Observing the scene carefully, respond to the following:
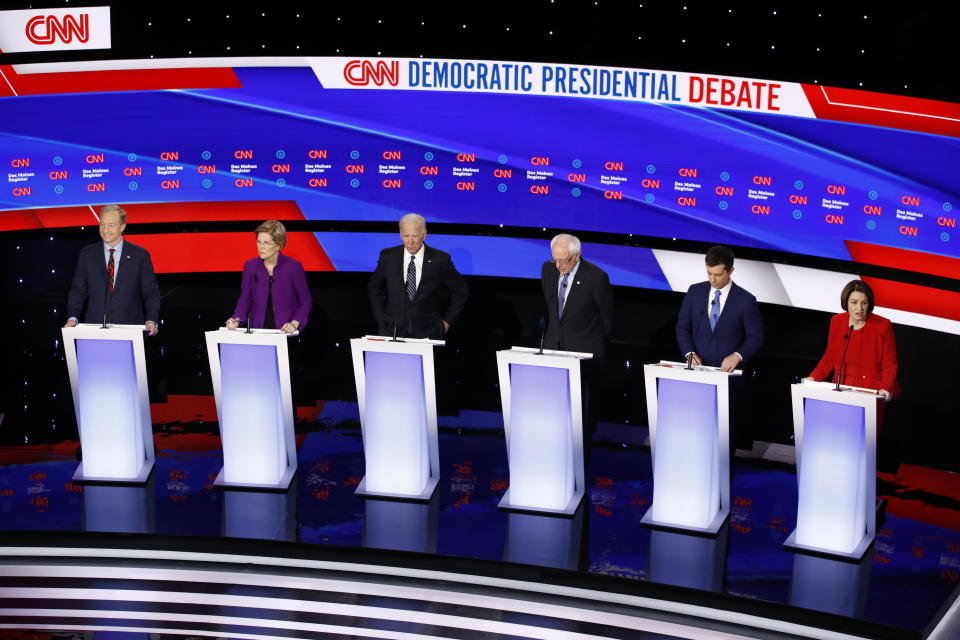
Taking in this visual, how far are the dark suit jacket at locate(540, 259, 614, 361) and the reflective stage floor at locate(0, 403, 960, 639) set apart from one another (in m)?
0.73

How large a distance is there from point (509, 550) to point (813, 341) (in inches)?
135

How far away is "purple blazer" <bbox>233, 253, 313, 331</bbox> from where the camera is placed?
6.17 metres

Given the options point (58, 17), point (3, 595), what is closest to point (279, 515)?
point (3, 595)

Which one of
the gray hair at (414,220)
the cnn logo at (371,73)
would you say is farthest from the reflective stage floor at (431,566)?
the cnn logo at (371,73)

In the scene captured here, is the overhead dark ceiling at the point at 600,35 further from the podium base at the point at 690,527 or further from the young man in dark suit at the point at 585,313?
the podium base at the point at 690,527

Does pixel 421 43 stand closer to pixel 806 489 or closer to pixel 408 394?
pixel 408 394

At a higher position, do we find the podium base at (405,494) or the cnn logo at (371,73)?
the cnn logo at (371,73)

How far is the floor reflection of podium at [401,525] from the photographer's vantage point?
492cm

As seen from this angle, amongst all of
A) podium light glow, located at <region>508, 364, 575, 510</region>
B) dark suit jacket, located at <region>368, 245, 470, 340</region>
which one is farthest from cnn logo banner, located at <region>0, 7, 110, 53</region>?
podium light glow, located at <region>508, 364, 575, 510</region>

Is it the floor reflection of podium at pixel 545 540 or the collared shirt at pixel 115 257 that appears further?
the collared shirt at pixel 115 257

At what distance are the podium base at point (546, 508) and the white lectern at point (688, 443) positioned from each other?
0.34 metres

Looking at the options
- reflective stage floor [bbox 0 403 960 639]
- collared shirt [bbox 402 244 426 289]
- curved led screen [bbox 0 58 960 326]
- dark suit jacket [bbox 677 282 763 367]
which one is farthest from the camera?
curved led screen [bbox 0 58 960 326]

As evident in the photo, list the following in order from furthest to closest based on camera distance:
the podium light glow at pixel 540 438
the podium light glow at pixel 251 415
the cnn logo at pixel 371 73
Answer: the cnn logo at pixel 371 73
the podium light glow at pixel 251 415
the podium light glow at pixel 540 438

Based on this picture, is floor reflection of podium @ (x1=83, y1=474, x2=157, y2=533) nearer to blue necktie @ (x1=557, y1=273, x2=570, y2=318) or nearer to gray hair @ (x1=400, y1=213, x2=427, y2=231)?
gray hair @ (x1=400, y1=213, x2=427, y2=231)
